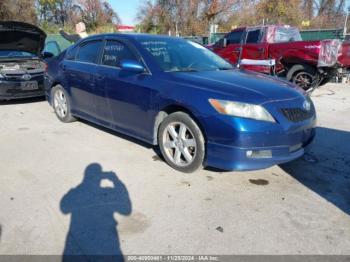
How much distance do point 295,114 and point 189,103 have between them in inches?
45.6

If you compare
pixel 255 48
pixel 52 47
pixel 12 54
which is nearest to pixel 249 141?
pixel 12 54

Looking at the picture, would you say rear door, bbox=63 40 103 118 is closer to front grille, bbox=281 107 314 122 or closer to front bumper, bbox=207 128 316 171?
front bumper, bbox=207 128 316 171

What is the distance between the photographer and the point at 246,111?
3.58 m

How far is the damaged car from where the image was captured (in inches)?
301

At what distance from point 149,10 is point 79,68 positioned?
3269 cm

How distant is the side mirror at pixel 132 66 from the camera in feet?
14.3

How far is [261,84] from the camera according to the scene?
411cm

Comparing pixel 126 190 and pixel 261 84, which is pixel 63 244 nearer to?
pixel 126 190

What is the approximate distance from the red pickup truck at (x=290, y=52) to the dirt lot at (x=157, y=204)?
4.85 metres

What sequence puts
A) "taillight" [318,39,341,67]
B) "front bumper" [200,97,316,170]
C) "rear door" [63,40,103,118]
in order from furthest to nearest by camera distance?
"taillight" [318,39,341,67]
"rear door" [63,40,103,118]
"front bumper" [200,97,316,170]

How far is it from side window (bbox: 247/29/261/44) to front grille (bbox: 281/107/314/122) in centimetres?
737

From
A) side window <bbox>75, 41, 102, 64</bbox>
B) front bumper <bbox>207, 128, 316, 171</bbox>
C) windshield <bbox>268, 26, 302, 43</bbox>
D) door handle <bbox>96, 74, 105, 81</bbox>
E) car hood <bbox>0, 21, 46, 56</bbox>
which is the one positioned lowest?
front bumper <bbox>207, 128, 316, 171</bbox>

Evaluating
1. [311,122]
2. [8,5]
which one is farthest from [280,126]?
[8,5]

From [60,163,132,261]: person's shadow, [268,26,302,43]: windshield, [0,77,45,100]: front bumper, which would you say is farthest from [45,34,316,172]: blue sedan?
[268,26,302,43]: windshield
